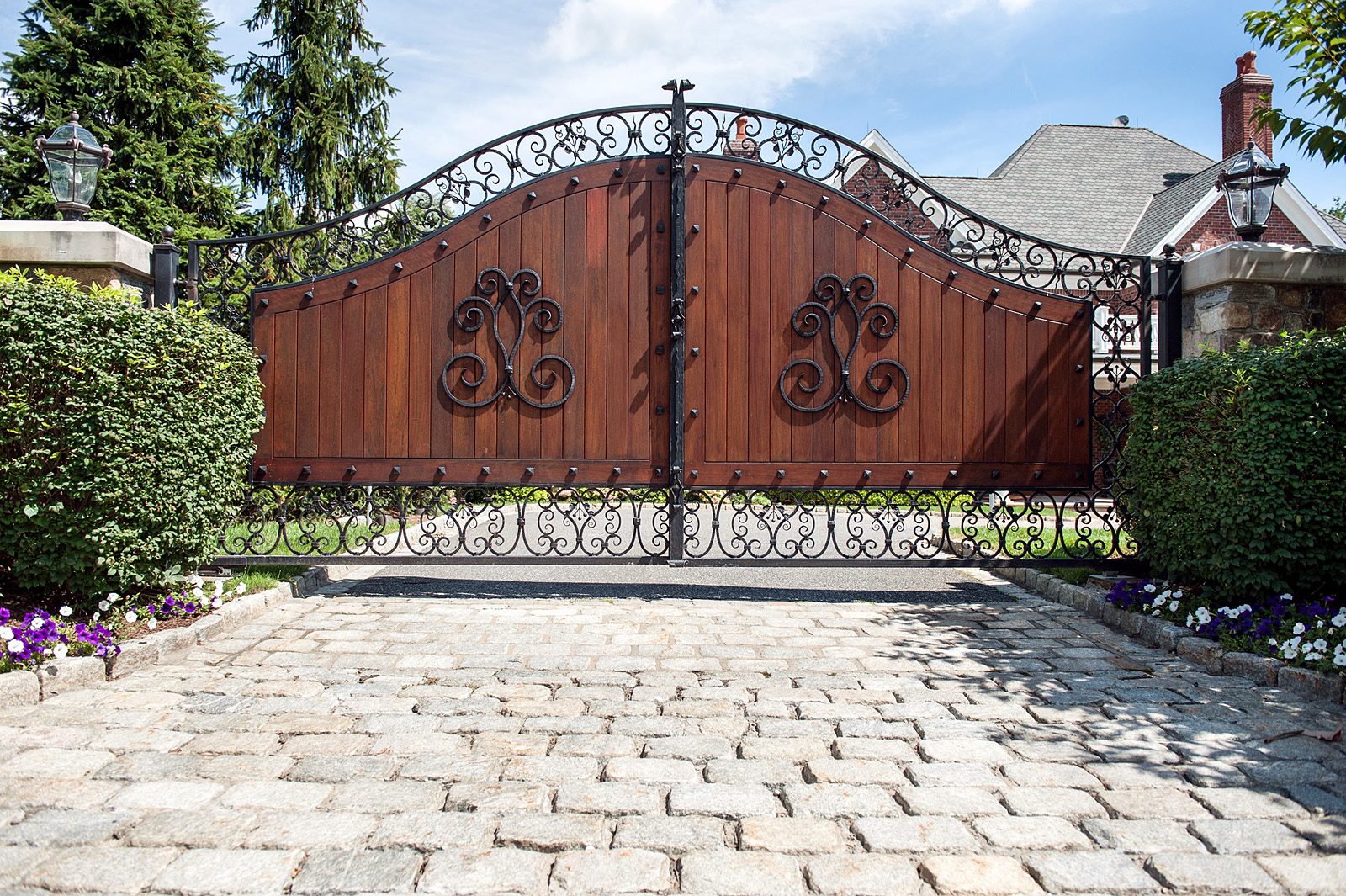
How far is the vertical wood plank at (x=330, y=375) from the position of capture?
18.0 ft

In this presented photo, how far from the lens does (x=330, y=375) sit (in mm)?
5500

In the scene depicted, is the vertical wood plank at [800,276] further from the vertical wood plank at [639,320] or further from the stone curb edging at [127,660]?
the stone curb edging at [127,660]

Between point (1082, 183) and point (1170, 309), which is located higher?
point (1082, 183)

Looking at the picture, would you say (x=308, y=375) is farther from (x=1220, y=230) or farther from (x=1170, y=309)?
(x=1220, y=230)

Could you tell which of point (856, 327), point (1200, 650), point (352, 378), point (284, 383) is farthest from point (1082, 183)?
point (284, 383)

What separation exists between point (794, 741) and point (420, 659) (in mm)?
1878

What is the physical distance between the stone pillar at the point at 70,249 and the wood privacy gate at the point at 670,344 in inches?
18.5

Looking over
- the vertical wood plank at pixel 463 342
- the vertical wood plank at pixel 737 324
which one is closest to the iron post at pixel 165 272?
the vertical wood plank at pixel 463 342

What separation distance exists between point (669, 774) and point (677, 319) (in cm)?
339

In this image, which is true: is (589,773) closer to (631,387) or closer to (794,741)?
(794,741)

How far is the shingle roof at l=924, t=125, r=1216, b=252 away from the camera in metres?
17.1

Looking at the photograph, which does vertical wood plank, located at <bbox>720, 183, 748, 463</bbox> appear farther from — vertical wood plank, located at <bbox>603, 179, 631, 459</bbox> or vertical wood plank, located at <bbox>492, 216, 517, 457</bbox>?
vertical wood plank, located at <bbox>492, 216, 517, 457</bbox>

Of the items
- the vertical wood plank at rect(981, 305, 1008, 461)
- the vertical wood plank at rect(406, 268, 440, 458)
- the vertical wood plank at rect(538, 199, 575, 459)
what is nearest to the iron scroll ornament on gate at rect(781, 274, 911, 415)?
the vertical wood plank at rect(981, 305, 1008, 461)

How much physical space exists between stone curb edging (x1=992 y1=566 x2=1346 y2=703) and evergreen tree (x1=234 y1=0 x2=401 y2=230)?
563 inches
